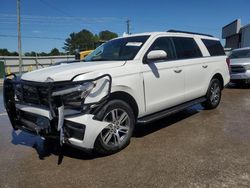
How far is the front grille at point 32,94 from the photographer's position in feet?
12.1

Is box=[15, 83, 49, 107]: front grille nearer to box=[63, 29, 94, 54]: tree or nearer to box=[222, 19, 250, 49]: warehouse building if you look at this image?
box=[222, 19, 250, 49]: warehouse building

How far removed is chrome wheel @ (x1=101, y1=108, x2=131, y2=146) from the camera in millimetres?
3895

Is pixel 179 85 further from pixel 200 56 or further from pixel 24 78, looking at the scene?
pixel 24 78

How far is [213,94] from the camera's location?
264 inches

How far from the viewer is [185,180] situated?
3.21 meters

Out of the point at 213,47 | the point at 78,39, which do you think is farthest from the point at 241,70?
the point at 78,39

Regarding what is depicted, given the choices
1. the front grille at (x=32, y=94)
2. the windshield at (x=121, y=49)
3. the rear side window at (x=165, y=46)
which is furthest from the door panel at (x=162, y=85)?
the front grille at (x=32, y=94)

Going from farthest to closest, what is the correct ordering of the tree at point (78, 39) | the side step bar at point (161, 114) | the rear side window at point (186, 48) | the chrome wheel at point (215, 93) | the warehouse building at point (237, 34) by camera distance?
the tree at point (78, 39) → the warehouse building at point (237, 34) → the chrome wheel at point (215, 93) → the rear side window at point (186, 48) → the side step bar at point (161, 114)

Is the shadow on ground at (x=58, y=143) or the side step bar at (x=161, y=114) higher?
the side step bar at (x=161, y=114)

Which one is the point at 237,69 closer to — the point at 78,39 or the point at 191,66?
the point at 191,66

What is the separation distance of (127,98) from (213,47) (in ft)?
12.1

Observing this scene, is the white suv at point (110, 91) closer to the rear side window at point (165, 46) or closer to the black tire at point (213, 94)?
the rear side window at point (165, 46)

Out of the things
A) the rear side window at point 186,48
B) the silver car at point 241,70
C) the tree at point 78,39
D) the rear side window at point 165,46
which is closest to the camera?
the rear side window at point 165,46

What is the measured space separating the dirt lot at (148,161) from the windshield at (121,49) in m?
1.55
